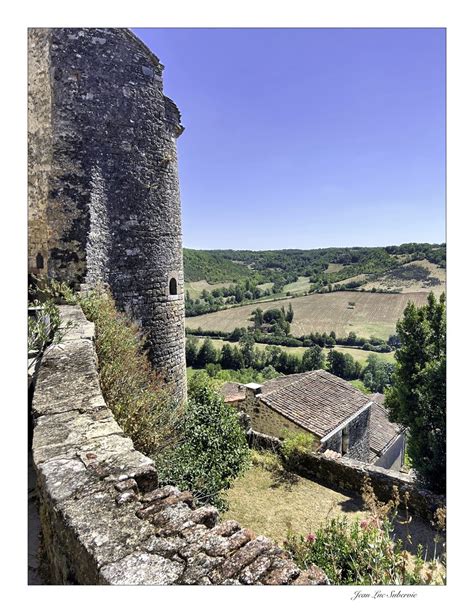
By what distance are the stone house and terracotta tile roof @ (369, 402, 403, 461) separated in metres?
0.07

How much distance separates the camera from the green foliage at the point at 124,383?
3920 mm

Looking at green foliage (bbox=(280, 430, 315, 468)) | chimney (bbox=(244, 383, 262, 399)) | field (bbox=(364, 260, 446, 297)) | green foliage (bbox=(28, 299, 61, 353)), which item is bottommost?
green foliage (bbox=(280, 430, 315, 468))

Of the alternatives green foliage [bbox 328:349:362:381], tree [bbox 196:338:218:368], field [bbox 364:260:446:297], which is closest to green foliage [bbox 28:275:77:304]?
field [bbox 364:260:446:297]

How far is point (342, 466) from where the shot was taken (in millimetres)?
8844

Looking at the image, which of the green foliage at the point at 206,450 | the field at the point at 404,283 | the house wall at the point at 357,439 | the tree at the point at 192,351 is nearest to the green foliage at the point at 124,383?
the green foliage at the point at 206,450

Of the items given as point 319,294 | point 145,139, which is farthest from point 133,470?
point 319,294

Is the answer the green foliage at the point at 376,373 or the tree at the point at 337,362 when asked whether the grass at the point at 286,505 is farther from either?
the tree at the point at 337,362

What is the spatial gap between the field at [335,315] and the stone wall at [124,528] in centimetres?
3938

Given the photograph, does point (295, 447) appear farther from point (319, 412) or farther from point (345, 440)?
point (345, 440)

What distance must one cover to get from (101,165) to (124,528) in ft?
19.4

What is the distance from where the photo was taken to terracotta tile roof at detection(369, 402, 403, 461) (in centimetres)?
1584

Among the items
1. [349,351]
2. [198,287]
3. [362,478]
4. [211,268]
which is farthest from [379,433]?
[198,287]

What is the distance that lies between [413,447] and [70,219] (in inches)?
357

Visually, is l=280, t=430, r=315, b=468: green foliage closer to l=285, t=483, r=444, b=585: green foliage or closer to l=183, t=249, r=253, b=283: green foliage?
l=285, t=483, r=444, b=585: green foliage
